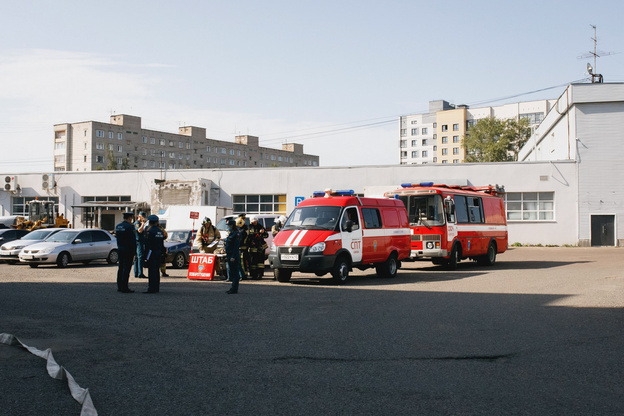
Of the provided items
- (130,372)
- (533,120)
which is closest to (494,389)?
(130,372)

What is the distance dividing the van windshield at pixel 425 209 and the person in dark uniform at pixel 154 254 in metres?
10.4

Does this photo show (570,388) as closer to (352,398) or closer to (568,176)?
(352,398)

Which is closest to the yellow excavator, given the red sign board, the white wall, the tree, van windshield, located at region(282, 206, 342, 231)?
the white wall

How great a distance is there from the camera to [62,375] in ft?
20.6

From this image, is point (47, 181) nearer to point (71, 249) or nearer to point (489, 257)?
point (71, 249)

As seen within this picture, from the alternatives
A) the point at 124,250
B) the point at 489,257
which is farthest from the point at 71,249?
the point at 489,257

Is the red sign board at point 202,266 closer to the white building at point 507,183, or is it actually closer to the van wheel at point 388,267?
the van wheel at point 388,267

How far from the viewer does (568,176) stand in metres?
40.9

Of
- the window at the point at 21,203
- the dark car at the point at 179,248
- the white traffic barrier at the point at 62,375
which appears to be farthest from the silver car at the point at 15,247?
the window at the point at 21,203

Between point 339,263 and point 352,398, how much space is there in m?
11.5

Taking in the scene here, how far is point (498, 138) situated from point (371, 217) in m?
71.4

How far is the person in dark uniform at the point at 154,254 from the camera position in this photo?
47.6ft

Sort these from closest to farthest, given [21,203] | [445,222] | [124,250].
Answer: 1. [124,250]
2. [445,222]
3. [21,203]

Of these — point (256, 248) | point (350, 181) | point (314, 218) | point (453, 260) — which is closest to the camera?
point (314, 218)
